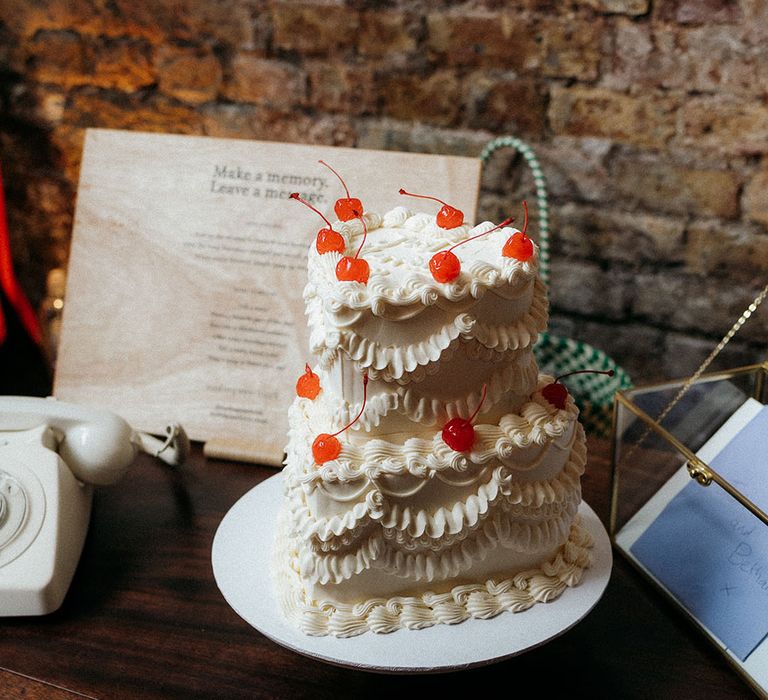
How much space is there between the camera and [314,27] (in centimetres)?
169

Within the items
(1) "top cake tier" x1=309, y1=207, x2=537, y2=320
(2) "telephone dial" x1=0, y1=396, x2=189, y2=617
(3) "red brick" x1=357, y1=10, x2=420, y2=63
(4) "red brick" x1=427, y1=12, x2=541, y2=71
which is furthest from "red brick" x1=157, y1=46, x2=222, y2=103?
(1) "top cake tier" x1=309, y1=207, x2=537, y2=320

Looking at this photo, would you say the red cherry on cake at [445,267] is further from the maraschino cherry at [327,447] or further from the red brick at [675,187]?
the red brick at [675,187]

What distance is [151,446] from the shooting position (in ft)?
4.10

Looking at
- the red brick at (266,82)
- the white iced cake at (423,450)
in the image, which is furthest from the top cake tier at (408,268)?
the red brick at (266,82)

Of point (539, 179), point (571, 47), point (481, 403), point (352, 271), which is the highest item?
point (571, 47)

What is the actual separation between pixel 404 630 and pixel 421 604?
36 mm

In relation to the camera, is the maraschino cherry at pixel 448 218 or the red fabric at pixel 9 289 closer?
the maraschino cherry at pixel 448 218

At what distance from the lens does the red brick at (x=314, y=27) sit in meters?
1.67

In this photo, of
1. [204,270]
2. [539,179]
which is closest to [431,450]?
[204,270]

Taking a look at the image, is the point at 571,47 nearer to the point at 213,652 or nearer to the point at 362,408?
the point at 362,408

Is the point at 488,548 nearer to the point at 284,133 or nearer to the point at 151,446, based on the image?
the point at 151,446

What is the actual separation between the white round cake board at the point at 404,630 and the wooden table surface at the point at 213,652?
4cm

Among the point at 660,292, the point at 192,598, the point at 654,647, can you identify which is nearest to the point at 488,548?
the point at 654,647

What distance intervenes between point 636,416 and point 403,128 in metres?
0.90
